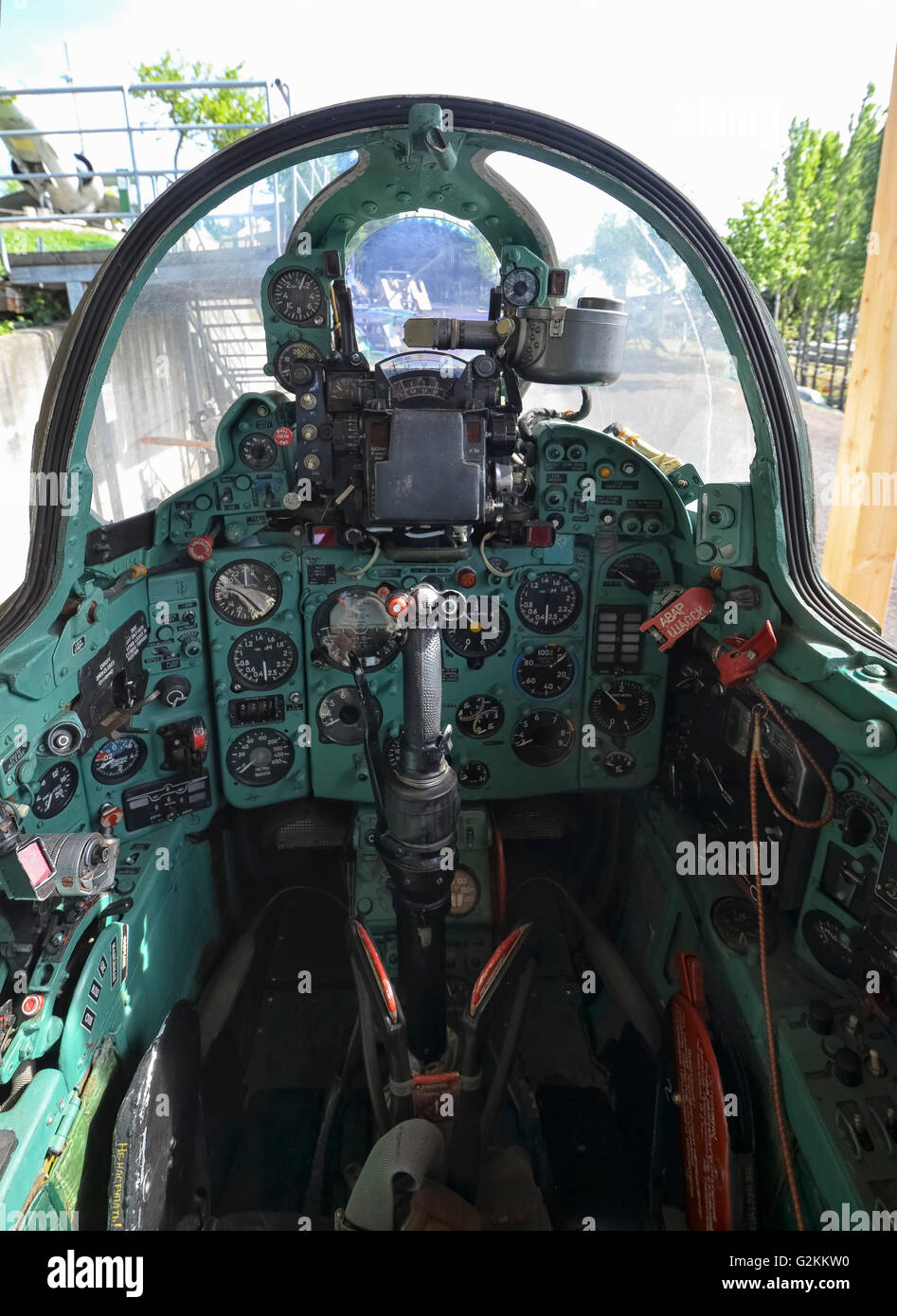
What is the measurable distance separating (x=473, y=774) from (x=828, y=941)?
2077mm

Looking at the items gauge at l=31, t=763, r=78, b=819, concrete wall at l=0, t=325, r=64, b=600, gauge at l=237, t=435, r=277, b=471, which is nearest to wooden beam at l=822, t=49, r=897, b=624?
gauge at l=237, t=435, r=277, b=471

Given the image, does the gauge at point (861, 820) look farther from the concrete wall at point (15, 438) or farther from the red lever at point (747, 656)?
the concrete wall at point (15, 438)

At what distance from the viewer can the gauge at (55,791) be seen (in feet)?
9.96

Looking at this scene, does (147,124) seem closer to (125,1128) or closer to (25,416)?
(25,416)

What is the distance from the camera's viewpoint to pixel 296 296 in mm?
3695

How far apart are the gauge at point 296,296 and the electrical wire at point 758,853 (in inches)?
109

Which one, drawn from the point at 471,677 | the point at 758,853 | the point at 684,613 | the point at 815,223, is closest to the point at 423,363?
the point at 471,677

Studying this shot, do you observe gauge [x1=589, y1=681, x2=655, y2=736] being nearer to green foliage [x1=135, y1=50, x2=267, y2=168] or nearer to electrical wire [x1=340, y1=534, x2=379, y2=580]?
electrical wire [x1=340, y1=534, x2=379, y2=580]

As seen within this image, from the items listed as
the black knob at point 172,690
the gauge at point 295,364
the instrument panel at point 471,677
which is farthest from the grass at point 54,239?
the black knob at point 172,690

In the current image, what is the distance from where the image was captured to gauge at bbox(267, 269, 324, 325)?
3.67 m

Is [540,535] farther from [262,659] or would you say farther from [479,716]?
[262,659]

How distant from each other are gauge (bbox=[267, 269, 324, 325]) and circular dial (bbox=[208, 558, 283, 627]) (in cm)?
123

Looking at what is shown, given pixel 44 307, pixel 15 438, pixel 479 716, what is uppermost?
pixel 44 307
